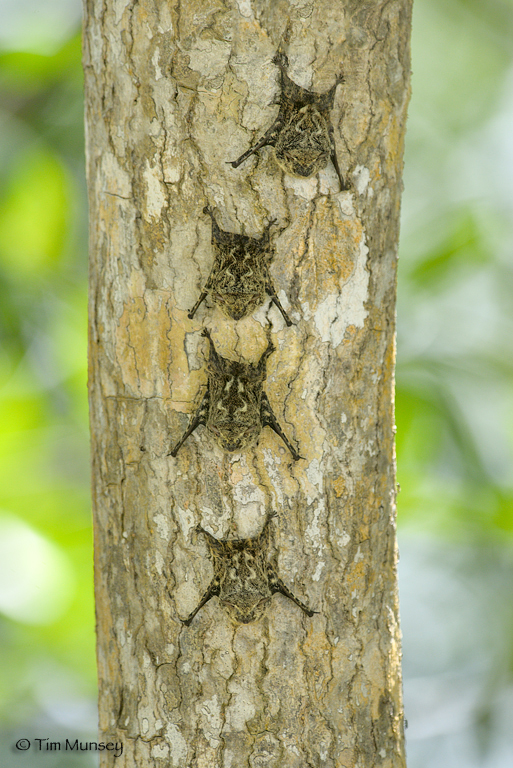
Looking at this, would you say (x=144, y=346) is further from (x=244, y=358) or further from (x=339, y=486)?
(x=339, y=486)

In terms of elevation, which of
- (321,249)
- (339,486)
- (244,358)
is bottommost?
(339,486)

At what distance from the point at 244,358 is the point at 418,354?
7.02 feet

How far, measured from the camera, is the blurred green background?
3.21 m

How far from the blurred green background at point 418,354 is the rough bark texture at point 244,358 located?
6.08ft

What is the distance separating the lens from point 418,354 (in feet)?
10.9

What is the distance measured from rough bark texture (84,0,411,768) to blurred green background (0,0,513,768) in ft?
6.08

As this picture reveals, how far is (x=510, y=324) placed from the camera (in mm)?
3359

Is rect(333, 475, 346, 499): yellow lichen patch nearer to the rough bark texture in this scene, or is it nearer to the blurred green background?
the rough bark texture

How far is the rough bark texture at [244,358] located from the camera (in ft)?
4.28

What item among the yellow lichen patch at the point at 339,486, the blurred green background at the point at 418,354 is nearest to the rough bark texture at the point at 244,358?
the yellow lichen patch at the point at 339,486

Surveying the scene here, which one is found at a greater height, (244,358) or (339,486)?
(244,358)

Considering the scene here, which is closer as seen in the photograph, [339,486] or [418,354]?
[339,486]

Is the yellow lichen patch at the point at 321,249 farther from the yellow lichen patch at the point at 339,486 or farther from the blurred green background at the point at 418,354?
the blurred green background at the point at 418,354

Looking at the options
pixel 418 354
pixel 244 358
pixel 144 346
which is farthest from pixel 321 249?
pixel 418 354
